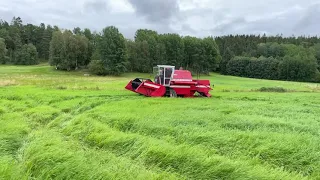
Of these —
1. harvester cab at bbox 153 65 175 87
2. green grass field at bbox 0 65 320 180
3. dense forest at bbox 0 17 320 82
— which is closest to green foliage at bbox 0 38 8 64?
dense forest at bbox 0 17 320 82

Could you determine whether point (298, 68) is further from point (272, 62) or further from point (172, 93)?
point (172, 93)

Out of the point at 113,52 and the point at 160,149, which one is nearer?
the point at 160,149

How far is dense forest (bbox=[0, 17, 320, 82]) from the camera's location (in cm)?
7044

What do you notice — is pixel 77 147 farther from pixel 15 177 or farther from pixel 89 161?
pixel 15 177

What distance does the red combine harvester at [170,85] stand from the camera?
23.0m

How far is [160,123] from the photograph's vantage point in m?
10.7

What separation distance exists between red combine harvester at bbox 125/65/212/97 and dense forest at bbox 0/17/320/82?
45.0 meters

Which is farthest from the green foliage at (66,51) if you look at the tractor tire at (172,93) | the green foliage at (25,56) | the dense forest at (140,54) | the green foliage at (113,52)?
the tractor tire at (172,93)

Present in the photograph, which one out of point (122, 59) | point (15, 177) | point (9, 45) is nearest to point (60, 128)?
point (15, 177)

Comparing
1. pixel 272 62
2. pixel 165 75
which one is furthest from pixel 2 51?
pixel 272 62

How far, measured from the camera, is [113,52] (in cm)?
7044

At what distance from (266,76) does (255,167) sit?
98.4 metres

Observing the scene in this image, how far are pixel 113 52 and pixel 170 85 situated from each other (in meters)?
48.7

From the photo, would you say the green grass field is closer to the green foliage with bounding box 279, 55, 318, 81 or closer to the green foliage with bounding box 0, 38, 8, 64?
the green foliage with bounding box 0, 38, 8, 64
